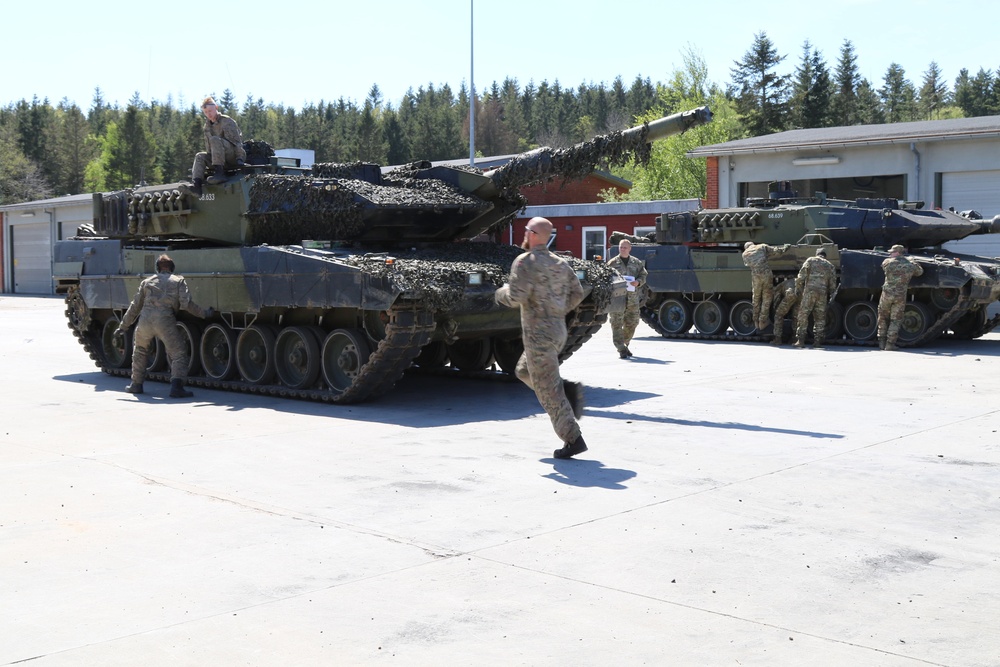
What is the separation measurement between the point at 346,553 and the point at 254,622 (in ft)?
3.99

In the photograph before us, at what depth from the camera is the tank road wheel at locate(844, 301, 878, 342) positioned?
2031cm

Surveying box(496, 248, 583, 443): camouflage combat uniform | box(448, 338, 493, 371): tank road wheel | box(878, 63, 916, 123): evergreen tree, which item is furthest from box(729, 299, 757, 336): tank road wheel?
box(878, 63, 916, 123): evergreen tree

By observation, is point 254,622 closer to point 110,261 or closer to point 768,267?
point 110,261

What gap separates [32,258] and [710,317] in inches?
1453

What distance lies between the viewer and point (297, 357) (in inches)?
540

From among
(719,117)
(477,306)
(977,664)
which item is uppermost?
(719,117)

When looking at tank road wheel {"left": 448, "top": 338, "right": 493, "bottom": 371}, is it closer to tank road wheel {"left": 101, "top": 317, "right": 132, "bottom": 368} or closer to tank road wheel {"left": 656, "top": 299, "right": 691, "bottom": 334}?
tank road wheel {"left": 101, "top": 317, "right": 132, "bottom": 368}

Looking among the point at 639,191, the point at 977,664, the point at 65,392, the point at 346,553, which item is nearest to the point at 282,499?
the point at 346,553

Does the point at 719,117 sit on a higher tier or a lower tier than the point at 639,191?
higher

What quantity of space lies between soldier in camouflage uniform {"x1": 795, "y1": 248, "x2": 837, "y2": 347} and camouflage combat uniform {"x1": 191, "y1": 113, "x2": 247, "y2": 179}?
32.0ft

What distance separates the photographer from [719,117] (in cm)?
6656

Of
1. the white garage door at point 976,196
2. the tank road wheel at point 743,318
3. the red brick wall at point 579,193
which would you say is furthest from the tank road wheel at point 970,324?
the red brick wall at point 579,193

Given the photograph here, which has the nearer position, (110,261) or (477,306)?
(477,306)

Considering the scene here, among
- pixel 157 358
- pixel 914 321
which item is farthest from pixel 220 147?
pixel 914 321
